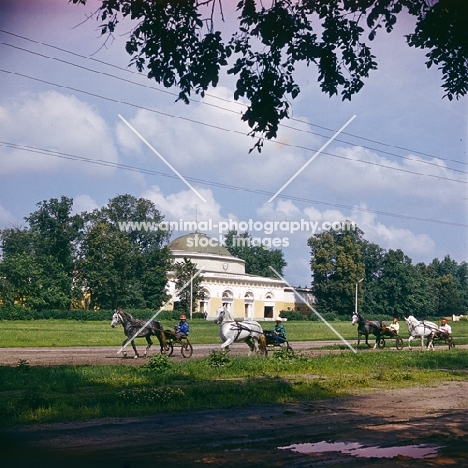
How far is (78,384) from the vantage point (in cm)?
1686

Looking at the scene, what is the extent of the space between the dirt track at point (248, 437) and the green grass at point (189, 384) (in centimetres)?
83

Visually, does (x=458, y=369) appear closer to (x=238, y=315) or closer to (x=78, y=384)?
(x=78, y=384)

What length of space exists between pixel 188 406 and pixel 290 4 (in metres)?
7.46

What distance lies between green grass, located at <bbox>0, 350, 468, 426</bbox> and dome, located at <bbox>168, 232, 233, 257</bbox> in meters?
71.6

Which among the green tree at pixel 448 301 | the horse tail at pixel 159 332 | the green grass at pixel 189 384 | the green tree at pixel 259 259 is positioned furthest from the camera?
the green tree at pixel 448 301

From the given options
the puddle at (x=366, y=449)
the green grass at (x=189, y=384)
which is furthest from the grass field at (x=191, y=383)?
the puddle at (x=366, y=449)

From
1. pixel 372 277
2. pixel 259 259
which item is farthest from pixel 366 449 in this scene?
pixel 259 259

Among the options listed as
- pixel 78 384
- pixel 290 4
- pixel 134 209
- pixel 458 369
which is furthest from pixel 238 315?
pixel 290 4

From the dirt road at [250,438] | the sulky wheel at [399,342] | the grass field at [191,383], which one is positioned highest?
the sulky wheel at [399,342]

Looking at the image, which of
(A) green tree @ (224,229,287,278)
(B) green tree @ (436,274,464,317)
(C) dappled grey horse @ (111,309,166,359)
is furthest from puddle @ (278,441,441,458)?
(B) green tree @ (436,274,464,317)

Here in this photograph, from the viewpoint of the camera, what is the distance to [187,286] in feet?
271

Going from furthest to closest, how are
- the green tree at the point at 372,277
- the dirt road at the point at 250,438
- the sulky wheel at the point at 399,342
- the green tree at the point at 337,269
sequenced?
the green tree at the point at 372,277 → the green tree at the point at 337,269 → the sulky wheel at the point at 399,342 → the dirt road at the point at 250,438

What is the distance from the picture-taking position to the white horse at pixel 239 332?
2759cm

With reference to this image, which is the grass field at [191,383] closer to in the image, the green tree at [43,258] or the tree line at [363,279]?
the green tree at [43,258]
